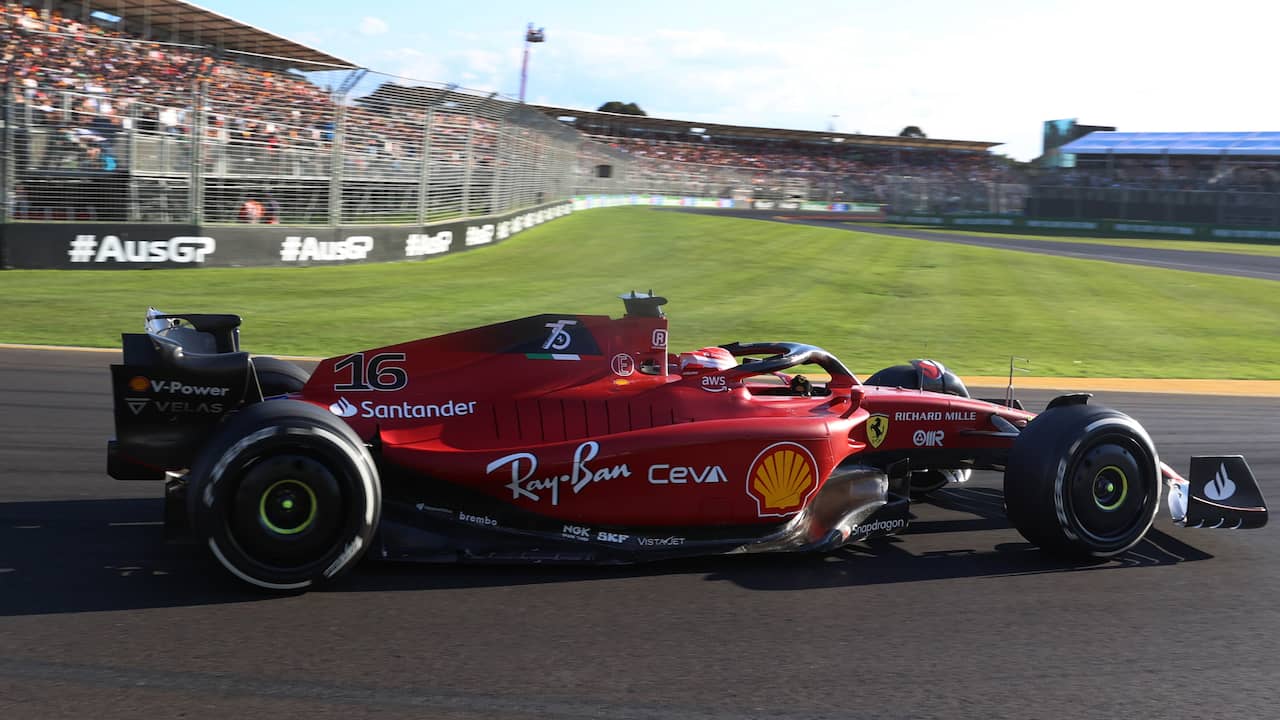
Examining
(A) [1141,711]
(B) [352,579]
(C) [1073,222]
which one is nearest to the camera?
(A) [1141,711]

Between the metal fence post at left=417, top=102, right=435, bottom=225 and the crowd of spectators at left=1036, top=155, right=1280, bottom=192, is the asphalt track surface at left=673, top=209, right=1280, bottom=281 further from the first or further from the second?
the metal fence post at left=417, top=102, right=435, bottom=225

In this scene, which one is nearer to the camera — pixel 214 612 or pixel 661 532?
pixel 214 612

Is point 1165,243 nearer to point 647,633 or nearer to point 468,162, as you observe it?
point 468,162

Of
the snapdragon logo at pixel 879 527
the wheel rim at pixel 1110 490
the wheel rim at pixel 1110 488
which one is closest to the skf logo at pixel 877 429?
the snapdragon logo at pixel 879 527

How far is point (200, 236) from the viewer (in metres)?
19.0

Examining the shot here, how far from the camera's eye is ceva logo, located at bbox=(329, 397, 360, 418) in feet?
17.2

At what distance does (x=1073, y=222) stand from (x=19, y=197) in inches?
1561

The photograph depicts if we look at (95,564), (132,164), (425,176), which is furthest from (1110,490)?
(425,176)

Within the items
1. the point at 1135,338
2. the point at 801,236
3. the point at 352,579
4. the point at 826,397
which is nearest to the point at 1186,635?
the point at 826,397

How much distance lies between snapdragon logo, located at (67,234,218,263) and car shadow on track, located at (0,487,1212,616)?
1370cm

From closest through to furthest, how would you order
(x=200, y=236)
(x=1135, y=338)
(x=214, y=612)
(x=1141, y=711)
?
(x=1141, y=711) → (x=214, y=612) → (x=1135, y=338) → (x=200, y=236)

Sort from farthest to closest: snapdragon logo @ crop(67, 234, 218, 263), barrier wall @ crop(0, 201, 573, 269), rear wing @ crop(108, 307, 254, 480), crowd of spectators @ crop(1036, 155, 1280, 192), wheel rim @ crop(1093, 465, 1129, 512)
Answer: crowd of spectators @ crop(1036, 155, 1280, 192), snapdragon logo @ crop(67, 234, 218, 263), barrier wall @ crop(0, 201, 573, 269), wheel rim @ crop(1093, 465, 1129, 512), rear wing @ crop(108, 307, 254, 480)

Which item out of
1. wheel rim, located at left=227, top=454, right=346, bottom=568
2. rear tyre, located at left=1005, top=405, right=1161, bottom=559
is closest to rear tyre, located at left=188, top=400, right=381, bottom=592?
wheel rim, located at left=227, top=454, right=346, bottom=568

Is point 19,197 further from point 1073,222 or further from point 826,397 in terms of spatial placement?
point 1073,222
